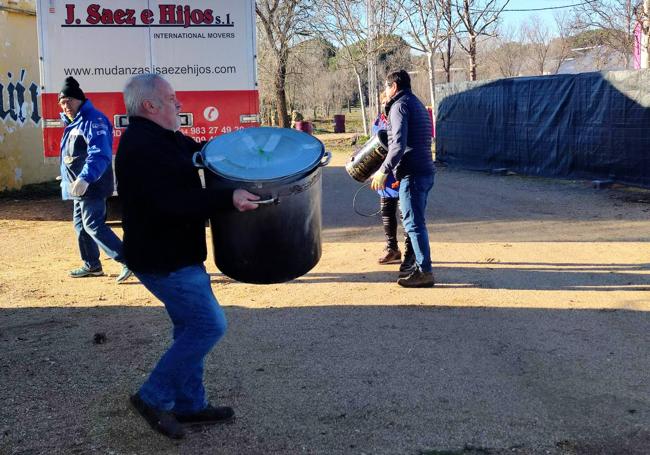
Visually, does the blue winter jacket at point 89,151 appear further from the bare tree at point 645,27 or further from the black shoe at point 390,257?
the bare tree at point 645,27

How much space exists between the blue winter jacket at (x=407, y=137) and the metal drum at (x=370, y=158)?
0.21m

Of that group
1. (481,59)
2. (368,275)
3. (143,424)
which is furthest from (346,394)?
(481,59)

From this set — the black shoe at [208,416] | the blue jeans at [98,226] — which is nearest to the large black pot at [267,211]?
the black shoe at [208,416]

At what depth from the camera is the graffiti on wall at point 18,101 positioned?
14102 millimetres

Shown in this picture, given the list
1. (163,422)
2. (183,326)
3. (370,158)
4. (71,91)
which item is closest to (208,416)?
(163,422)

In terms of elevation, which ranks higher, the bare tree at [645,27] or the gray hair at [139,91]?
the bare tree at [645,27]

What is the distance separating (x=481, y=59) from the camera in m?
42.3

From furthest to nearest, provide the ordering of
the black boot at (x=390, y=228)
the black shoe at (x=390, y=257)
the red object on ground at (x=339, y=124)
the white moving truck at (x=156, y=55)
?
the red object on ground at (x=339, y=124)
the white moving truck at (x=156, y=55)
the black shoe at (x=390, y=257)
the black boot at (x=390, y=228)

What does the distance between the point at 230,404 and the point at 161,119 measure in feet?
5.62

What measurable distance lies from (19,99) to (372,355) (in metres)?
12.1

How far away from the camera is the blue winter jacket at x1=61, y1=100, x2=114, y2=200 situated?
21.1 ft

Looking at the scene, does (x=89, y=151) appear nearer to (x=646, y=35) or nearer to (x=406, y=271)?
(x=406, y=271)

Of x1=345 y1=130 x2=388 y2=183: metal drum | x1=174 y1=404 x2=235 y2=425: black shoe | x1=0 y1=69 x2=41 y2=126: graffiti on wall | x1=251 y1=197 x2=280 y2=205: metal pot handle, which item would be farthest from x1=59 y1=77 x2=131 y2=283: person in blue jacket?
x1=0 y1=69 x2=41 y2=126: graffiti on wall

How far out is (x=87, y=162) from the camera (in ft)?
21.0
